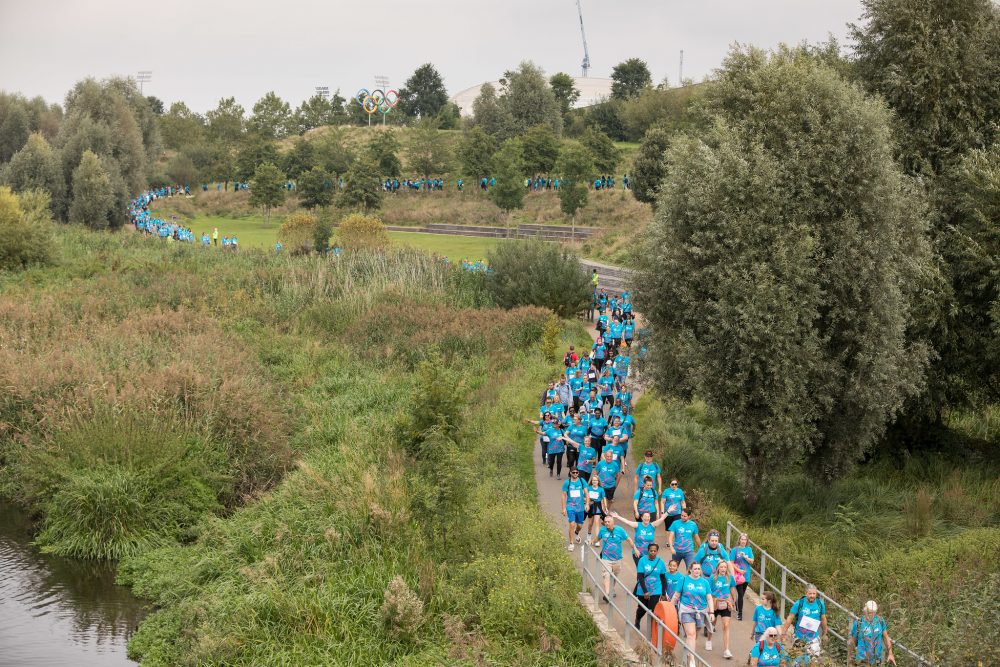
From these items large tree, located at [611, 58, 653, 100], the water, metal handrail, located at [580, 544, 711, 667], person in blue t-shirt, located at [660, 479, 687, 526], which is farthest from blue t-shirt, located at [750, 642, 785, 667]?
large tree, located at [611, 58, 653, 100]

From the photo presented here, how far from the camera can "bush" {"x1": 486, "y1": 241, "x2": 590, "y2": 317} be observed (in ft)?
124

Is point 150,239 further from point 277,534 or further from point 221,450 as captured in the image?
point 277,534

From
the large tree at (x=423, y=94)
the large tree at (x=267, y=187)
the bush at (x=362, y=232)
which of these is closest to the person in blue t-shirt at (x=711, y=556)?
the bush at (x=362, y=232)

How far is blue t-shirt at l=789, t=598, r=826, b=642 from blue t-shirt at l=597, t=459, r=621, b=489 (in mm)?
6057

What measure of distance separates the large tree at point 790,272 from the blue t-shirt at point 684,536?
12.0 ft

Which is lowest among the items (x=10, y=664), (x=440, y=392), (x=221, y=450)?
(x=10, y=664)

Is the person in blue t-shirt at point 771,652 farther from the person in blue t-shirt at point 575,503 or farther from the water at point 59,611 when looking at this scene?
the water at point 59,611

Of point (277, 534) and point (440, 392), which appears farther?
point (440, 392)

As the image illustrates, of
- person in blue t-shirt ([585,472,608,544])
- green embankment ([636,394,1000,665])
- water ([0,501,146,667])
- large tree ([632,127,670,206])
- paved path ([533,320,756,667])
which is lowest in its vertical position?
water ([0,501,146,667])

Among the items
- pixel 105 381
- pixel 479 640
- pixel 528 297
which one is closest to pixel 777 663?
pixel 479 640

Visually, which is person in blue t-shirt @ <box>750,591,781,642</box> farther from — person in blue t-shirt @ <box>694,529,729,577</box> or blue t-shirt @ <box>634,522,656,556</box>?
blue t-shirt @ <box>634,522,656,556</box>

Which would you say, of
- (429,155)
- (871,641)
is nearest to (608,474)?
(871,641)

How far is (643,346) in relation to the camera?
20641 mm

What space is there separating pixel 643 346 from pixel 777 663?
32.0ft
